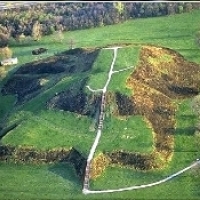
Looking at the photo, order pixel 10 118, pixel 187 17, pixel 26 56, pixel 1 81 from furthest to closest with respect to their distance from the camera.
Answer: pixel 187 17, pixel 26 56, pixel 1 81, pixel 10 118

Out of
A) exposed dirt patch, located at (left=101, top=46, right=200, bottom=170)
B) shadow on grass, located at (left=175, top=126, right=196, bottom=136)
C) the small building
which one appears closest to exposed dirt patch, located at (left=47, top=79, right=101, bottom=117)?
exposed dirt patch, located at (left=101, top=46, right=200, bottom=170)

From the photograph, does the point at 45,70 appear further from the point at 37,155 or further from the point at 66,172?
the point at 66,172

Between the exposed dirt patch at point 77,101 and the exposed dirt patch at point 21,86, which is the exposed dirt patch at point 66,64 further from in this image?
the exposed dirt patch at point 77,101

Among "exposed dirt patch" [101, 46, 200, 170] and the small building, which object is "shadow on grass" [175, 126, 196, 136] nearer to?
"exposed dirt patch" [101, 46, 200, 170]

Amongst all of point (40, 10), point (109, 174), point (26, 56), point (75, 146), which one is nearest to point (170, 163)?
point (109, 174)

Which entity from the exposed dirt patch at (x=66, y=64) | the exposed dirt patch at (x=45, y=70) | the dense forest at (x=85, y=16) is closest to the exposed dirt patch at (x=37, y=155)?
the exposed dirt patch at (x=45, y=70)

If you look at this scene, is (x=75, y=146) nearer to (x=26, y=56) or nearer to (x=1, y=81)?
(x=1, y=81)
